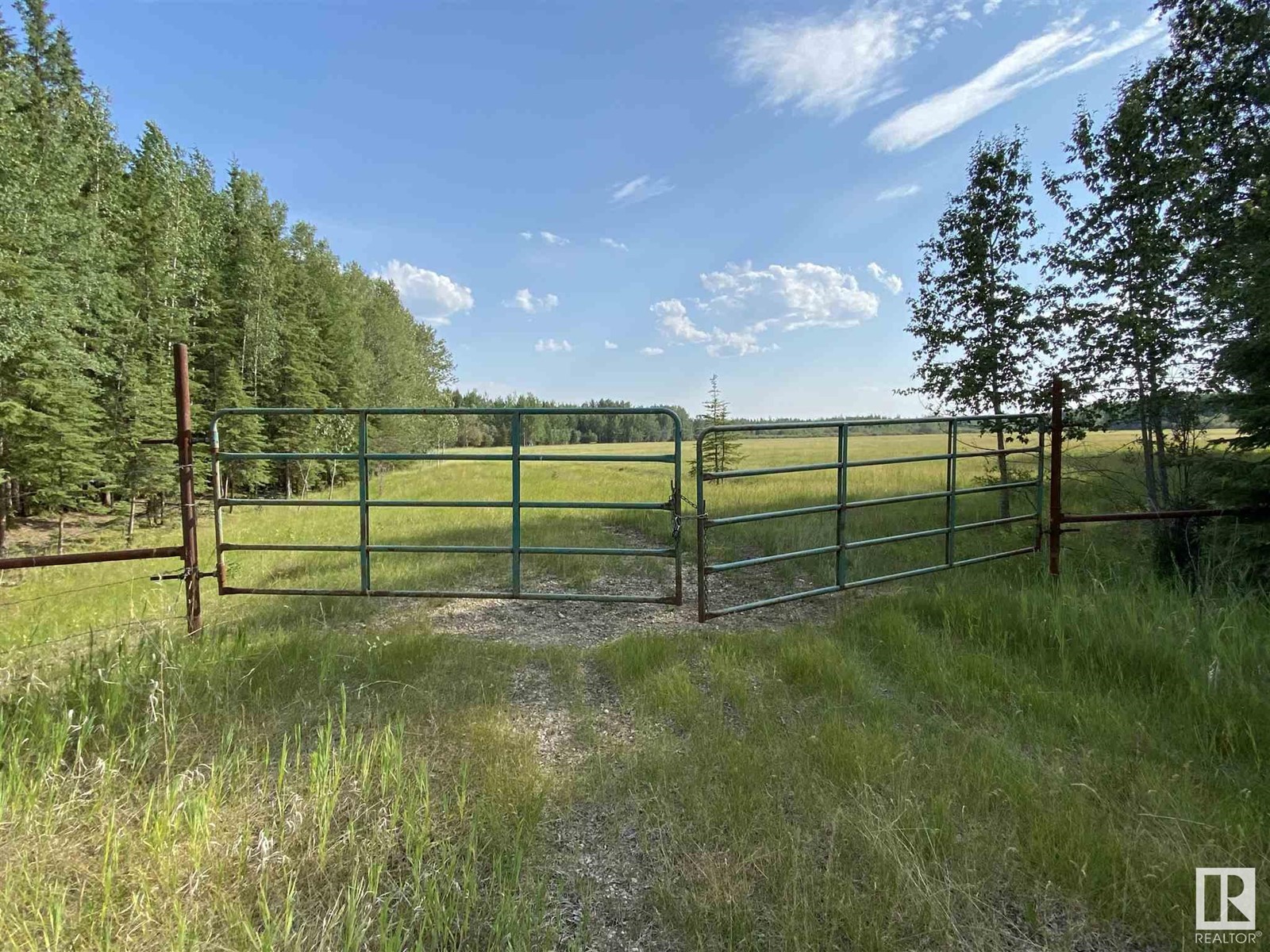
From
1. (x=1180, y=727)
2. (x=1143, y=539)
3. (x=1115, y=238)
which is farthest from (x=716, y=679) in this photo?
(x=1115, y=238)

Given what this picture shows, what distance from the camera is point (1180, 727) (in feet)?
9.25

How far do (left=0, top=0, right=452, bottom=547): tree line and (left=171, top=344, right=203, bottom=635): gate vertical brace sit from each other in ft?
3.24

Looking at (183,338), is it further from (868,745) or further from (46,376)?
(868,745)

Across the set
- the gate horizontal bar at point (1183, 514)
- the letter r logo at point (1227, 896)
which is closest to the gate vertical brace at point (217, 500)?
the letter r logo at point (1227, 896)

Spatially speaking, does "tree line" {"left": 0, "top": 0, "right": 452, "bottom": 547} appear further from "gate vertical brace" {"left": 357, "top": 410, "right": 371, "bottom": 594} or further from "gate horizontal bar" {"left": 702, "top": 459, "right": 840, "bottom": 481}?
"gate horizontal bar" {"left": 702, "top": 459, "right": 840, "bottom": 481}

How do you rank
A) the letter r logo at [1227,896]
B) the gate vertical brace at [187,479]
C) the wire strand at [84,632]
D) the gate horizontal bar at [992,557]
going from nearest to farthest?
the letter r logo at [1227,896] → the wire strand at [84,632] → the gate vertical brace at [187,479] → the gate horizontal bar at [992,557]

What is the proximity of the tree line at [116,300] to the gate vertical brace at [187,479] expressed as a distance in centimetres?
99

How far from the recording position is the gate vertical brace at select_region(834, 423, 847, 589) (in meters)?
4.61

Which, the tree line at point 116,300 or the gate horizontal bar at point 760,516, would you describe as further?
the tree line at point 116,300

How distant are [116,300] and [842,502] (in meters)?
15.8

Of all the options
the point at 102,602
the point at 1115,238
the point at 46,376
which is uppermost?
the point at 1115,238

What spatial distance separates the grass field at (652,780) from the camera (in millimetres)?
1791

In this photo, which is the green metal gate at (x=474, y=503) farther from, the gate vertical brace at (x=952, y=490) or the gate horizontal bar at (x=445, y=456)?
the gate vertical brace at (x=952, y=490)

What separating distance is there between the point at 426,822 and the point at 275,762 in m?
1.07
